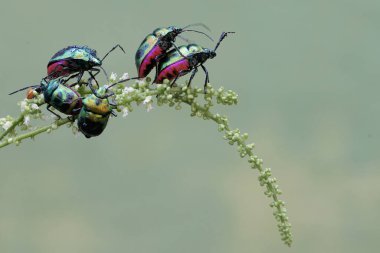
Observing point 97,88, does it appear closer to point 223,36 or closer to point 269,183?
point 223,36

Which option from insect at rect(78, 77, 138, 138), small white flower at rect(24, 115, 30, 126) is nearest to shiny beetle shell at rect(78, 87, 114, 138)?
insect at rect(78, 77, 138, 138)

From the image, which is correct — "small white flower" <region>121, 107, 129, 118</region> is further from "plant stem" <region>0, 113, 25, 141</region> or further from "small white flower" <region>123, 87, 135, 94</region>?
"plant stem" <region>0, 113, 25, 141</region>

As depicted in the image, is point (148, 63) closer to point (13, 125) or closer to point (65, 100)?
point (65, 100)

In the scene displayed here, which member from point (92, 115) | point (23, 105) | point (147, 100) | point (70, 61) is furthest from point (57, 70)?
point (147, 100)

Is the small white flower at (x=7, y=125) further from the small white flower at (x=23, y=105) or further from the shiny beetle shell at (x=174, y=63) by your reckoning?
the shiny beetle shell at (x=174, y=63)

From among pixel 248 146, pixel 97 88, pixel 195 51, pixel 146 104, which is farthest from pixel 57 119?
pixel 248 146

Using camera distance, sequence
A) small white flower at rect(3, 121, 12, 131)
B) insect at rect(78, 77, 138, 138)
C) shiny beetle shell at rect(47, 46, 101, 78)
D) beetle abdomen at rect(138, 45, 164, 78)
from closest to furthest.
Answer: insect at rect(78, 77, 138, 138), small white flower at rect(3, 121, 12, 131), beetle abdomen at rect(138, 45, 164, 78), shiny beetle shell at rect(47, 46, 101, 78)
